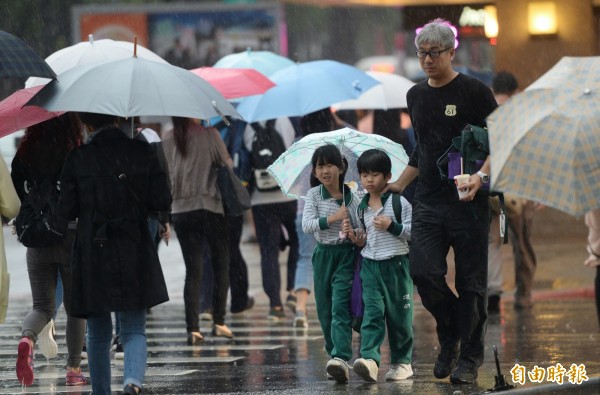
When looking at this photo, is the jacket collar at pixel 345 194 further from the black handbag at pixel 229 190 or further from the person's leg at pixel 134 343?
the black handbag at pixel 229 190

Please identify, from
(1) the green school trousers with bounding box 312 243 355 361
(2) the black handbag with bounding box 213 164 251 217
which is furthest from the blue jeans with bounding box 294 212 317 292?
(1) the green school trousers with bounding box 312 243 355 361

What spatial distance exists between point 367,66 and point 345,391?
30304mm

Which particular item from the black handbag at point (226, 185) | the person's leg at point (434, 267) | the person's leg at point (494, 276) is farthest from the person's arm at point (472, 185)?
the person's leg at point (494, 276)

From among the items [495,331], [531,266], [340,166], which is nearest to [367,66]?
[531,266]

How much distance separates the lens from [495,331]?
39.3ft

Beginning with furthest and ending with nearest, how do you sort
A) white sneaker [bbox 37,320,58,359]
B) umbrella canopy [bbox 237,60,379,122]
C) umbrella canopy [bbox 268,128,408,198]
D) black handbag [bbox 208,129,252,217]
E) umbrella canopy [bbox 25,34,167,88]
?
umbrella canopy [bbox 237,60,379,122] < black handbag [bbox 208,129,252,217] < umbrella canopy [bbox 25,34,167,88] < white sneaker [bbox 37,320,58,359] < umbrella canopy [bbox 268,128,408,198]

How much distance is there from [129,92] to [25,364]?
6.34 feet

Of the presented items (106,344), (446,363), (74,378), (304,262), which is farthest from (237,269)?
(106,344)

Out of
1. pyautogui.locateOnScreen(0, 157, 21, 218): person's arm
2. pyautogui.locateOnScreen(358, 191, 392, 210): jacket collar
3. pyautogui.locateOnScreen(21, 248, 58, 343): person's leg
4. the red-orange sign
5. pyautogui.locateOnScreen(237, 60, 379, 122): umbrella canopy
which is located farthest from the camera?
the red-orange sign

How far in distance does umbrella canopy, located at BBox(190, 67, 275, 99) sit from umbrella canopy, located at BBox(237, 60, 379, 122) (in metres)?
0.17

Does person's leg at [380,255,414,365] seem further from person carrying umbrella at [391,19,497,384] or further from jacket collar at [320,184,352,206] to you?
jacket collar at [320,184,352,206]

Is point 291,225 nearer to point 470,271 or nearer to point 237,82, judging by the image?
point 237,82

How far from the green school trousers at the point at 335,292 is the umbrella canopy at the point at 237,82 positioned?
11.2 ft

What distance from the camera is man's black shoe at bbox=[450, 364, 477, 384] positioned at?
28.0 ft
